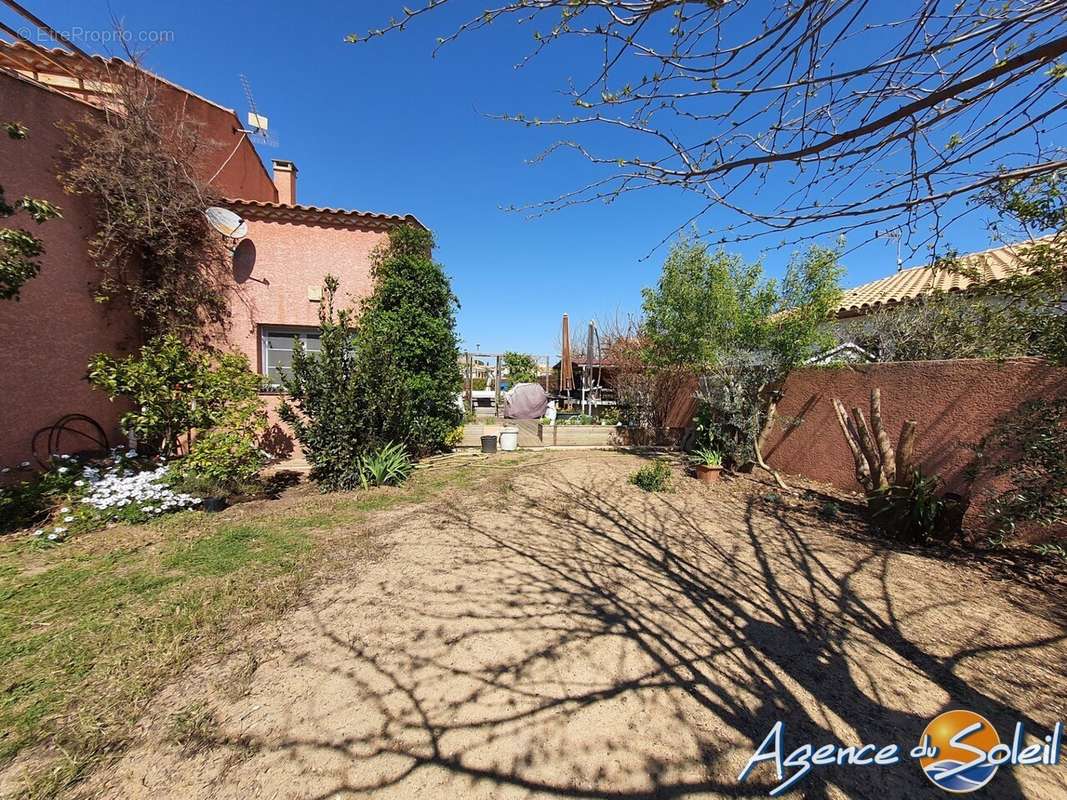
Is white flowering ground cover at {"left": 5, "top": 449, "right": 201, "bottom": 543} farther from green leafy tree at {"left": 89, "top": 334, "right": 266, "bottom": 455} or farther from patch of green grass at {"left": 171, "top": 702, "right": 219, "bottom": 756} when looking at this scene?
patch of green grass at {"left": 171, "top": 702, "right": 219, "bottom": 756}

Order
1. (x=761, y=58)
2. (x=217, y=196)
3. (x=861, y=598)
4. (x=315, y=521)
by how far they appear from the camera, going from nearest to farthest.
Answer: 1. (x=761, y=58)
2. (x=861, y=598)
3. (x=315, y=521)
4. (x=217, y=196)

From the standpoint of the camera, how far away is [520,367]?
20.3 m

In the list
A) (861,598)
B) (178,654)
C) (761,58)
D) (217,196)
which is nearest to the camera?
(761,58)

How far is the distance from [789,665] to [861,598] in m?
1.35

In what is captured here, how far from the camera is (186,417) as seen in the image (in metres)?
5.00

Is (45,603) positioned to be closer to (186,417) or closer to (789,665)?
(186,417)

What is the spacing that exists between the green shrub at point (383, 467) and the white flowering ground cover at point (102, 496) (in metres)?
1.99

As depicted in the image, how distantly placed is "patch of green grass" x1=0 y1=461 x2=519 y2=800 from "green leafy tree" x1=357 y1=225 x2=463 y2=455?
2655 millimetres

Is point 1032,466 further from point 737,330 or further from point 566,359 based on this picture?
point 566,359

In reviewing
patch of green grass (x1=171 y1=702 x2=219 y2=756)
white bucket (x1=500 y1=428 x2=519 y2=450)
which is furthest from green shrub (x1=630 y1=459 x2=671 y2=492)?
patch of green grass (x1=171 y1=702 x2=219 y2=756)

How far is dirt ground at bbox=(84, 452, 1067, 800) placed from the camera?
1.62 metres

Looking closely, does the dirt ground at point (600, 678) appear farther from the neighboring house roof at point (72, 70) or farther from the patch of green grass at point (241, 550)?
the neighboring house roof at point (72, 70)

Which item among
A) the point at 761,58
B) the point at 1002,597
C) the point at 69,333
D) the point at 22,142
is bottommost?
the point at 1002,597

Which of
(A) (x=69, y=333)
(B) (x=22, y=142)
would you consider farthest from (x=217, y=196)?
(A) (x=69, y=333)
